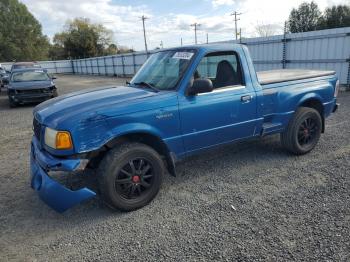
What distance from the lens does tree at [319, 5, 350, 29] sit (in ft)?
138

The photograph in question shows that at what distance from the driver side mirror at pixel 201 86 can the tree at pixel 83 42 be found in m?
64.0

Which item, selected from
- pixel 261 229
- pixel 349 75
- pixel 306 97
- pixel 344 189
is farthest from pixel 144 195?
pixel 349 75

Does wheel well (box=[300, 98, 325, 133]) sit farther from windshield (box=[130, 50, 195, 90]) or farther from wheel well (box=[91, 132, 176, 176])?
wheel well (box=[91, 132, 176, 176])

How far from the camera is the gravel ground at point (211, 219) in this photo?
2.83 m

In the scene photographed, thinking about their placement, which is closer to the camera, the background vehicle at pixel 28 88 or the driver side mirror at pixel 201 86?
the driver side mirror at pixel 201 86

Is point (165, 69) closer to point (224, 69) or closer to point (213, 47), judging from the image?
point (213, 47)

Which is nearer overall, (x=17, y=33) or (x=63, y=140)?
(x=63, y=140)

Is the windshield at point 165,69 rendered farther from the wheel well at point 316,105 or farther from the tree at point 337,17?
the tree at point 337,17

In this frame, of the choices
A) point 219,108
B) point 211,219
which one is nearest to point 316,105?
point 219,108

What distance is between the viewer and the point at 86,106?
3.47 m

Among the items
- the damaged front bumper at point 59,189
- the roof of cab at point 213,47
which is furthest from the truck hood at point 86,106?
the roof of cab at point 213,47

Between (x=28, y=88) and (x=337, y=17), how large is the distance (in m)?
45.2

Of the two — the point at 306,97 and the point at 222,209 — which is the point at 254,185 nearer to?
the point at 222,209

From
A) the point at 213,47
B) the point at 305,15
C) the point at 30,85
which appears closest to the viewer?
the point at 213,47
